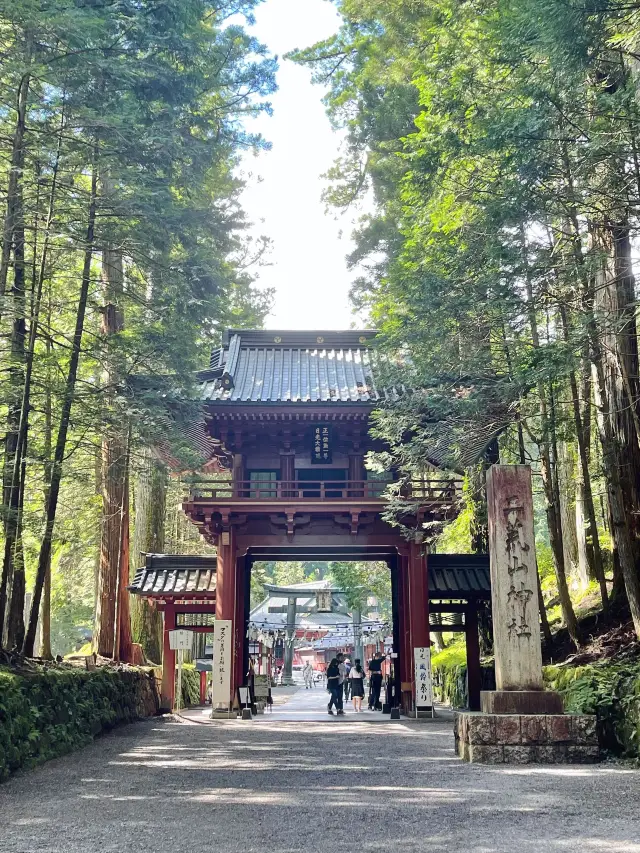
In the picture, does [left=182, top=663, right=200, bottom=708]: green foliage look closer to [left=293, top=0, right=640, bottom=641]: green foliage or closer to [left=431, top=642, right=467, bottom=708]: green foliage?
[left=431, top=642, right=467, bottom=708]: green foliage

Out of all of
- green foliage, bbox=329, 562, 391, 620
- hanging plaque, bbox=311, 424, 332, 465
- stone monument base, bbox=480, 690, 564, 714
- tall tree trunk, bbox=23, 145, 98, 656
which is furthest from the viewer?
green foliage, bbox=329, 562, 391, 620

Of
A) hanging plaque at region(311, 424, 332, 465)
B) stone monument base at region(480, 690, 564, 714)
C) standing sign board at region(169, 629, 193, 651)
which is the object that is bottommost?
stone monument base at region(480, 690, 564, 714)

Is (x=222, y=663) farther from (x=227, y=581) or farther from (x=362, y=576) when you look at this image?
(x=362, y=576)

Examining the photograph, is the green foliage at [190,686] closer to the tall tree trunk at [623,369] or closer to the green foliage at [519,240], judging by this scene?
the green foliage at [519,240]

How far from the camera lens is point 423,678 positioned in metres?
15.3

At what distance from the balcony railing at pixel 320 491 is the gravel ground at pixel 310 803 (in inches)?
241

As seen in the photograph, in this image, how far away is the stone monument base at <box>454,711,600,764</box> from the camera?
8.29 meters

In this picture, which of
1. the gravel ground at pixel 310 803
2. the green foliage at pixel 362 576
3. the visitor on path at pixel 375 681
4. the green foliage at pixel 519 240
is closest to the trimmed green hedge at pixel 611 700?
the gravel ground at pixel 310 803

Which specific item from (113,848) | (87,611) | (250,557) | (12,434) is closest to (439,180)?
(12,434)

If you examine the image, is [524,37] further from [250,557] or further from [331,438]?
[250,557]

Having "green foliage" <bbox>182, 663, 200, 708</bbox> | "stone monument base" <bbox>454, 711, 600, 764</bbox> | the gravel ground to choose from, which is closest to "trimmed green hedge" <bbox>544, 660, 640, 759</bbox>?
"stone monument base" <bbox>454, 711, 600, 764</bbox>

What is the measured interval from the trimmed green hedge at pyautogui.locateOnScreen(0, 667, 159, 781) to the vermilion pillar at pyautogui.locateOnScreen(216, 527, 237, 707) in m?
2.23

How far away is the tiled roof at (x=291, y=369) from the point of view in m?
16.4

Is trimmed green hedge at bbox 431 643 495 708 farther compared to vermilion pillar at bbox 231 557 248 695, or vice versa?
trimmed green hedge at bbox 431 643 495 708
